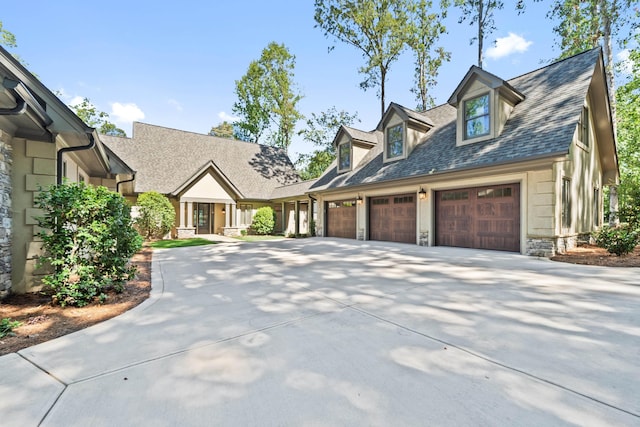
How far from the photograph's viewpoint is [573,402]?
187 centimetres

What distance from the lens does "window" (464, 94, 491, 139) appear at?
9883mm

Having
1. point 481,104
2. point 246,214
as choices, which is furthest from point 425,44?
point 246,214

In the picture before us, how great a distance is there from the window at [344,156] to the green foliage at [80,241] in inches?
487

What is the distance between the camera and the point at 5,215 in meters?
4.34

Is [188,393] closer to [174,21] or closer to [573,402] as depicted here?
[573,402]

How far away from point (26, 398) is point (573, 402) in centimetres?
379

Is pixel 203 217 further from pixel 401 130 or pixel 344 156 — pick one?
pixel 401 130

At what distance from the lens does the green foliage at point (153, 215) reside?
14.1 metres

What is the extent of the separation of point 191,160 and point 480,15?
71.0ft

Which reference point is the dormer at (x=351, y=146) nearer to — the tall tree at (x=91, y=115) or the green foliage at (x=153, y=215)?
the green foliage at (x=153, y=215)

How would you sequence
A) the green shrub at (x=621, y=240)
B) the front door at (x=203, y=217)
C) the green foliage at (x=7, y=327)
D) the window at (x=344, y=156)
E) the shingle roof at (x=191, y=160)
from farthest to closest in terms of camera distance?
the front door at (x=203, y=217) < the shingle roof at (x=191, y=160) < the window at (x=344, y=156) < the green shrub at (x=621, y=240) < the green foliage at (x=7, y=327)

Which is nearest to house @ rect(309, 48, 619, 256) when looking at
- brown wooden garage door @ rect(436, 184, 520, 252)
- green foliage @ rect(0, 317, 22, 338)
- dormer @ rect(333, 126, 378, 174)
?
brown wooden garage door @ rect(436, 184, 520, 252)

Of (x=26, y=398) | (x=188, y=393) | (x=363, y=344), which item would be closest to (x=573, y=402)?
(x=363, y=344)

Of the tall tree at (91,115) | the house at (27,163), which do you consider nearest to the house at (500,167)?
the house at (27,163)
